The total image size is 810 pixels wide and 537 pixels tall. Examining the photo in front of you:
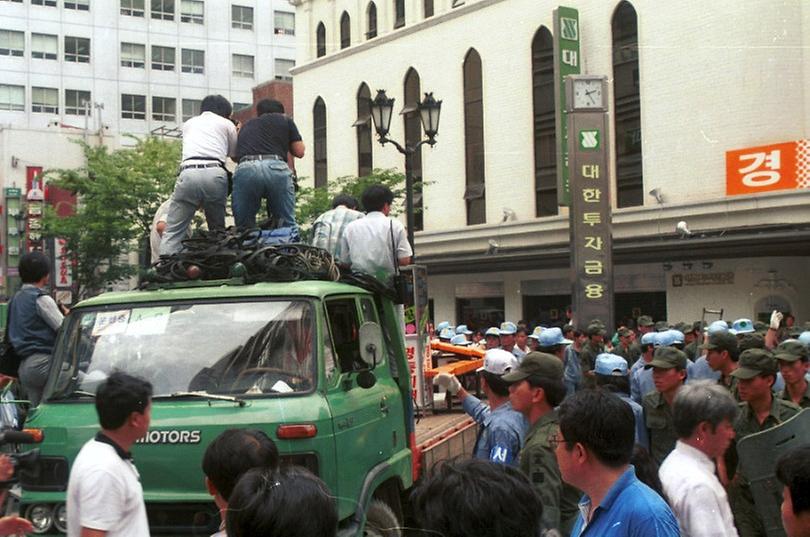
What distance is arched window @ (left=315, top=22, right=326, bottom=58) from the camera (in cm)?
3853

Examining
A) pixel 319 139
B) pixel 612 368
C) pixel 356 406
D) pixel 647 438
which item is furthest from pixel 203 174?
pixel 319 139

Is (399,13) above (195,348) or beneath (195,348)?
above

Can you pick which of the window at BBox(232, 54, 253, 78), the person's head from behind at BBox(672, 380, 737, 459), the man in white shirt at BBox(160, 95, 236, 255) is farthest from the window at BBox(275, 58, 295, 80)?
the person's head from behind at BBox(672, 380, 737, 459)

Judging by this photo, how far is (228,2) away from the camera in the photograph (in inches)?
2421

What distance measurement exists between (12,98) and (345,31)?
27.3m

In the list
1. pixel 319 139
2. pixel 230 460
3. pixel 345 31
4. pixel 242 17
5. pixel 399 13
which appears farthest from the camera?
pixel 242 17

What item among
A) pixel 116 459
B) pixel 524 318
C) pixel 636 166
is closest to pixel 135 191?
pixel 524 318

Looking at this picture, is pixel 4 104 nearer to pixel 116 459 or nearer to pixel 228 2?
pixel 228 2

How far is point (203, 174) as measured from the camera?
8164mm

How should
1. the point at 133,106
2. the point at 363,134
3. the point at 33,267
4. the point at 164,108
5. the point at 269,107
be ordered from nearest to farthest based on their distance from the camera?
→ 1. the point at 33,267
2. the point at 269,107
3. the point at 363,134
4. the point at 133,106
5. the point at 164,108

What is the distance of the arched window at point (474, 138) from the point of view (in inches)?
1261

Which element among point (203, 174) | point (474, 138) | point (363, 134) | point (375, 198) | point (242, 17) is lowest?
point (375, 198)

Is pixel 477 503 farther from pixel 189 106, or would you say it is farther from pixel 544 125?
pixel 189 106

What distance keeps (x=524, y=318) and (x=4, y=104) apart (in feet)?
124
